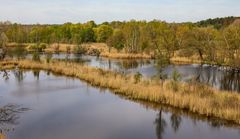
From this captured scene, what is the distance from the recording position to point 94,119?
16.3 m

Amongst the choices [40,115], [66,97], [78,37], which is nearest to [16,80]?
[66,97]

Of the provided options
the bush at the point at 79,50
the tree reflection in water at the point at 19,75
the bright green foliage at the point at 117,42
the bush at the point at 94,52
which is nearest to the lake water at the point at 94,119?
the tree reflection in water at the point at 19,75

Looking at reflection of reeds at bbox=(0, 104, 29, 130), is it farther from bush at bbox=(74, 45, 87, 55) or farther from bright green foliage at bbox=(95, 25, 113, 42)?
bright green foliage at bbox=(95, 25, 113, 42)

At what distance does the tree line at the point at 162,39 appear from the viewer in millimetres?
34688

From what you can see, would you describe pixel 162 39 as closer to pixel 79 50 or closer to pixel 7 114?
pixel 79 50

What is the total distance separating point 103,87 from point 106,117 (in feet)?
23.4

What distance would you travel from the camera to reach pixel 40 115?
16656 mm

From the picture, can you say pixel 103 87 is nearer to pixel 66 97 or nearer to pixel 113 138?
pixel 66 97

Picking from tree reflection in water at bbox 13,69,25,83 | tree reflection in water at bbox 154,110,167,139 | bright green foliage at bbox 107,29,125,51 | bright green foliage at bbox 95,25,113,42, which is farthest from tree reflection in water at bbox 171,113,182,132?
bright green foliage at bbox 95,25,113,42

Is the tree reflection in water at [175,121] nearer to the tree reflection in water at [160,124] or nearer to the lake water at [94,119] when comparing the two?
the lake water at [94,119]

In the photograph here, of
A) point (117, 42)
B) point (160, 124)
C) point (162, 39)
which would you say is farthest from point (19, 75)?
point (117, 42)

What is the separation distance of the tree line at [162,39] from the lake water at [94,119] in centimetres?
457

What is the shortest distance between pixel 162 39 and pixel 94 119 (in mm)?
34499

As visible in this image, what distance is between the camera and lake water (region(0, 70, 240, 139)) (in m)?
14.0
